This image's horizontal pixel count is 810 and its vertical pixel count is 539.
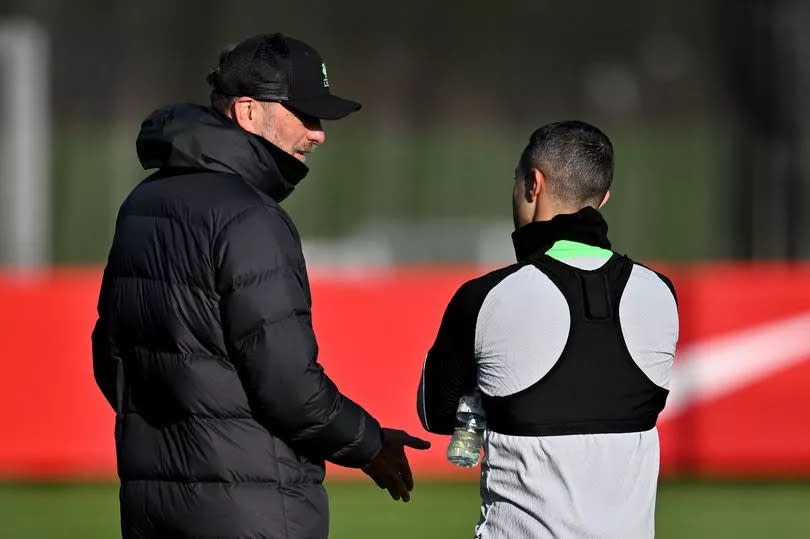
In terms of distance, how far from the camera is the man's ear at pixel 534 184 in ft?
9.87

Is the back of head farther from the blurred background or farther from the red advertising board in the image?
the blurred background

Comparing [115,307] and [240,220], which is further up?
[240,220]

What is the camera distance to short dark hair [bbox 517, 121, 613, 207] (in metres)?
2.99

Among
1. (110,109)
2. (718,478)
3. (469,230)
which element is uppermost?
(110,109)

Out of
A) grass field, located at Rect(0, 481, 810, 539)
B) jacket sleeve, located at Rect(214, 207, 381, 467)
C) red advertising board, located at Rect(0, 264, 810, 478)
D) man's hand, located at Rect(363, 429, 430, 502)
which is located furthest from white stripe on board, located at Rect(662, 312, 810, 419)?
jacket sleeve, located at Rect(214, 207, 381, 467)

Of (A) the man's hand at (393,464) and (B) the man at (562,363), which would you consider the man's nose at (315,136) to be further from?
(A) the man's hand at (393,464)

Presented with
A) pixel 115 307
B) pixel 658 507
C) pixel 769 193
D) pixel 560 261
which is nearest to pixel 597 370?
pixel 560 261

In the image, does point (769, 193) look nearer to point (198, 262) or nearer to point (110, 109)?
A: point (110, 109)

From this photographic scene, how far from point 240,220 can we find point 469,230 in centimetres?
1271

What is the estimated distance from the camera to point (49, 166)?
49.8 feet

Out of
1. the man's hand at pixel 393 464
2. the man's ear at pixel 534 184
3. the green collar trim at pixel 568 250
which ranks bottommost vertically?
the man's hand at pixel 393 464

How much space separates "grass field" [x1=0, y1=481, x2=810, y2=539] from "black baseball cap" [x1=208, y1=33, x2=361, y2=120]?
158 inches

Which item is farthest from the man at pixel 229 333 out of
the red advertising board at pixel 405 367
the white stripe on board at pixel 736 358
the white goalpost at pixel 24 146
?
the white goalpost at pixel 24 146

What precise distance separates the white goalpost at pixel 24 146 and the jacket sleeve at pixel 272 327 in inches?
423
